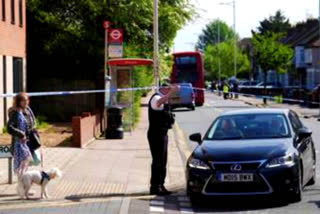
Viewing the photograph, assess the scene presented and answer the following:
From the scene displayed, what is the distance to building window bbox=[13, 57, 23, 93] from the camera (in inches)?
1141

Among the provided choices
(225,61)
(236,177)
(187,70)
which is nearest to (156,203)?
(236,177)

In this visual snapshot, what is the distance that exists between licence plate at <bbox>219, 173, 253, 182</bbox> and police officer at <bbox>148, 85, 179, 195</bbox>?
1.57 meters

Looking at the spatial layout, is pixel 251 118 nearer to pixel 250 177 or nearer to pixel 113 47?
pixel 250 177

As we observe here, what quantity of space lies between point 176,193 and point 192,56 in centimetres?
3797

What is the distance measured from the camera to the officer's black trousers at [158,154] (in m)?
12.5

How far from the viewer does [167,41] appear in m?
38.7

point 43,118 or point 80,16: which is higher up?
point 80,16

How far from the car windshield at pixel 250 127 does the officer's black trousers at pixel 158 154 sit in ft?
2.54

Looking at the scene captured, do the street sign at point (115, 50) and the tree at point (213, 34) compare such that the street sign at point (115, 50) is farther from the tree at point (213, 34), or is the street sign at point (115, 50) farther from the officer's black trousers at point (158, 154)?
the tree at point (213, 34)

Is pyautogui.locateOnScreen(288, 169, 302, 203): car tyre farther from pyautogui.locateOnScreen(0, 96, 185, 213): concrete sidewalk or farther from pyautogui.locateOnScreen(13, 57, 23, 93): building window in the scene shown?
pyautogui.locateOnScreen(13, 57, 23, 93): building window

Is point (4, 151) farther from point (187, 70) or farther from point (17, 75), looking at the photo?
point (187, 70)

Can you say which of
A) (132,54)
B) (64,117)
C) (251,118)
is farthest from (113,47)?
(251,118)

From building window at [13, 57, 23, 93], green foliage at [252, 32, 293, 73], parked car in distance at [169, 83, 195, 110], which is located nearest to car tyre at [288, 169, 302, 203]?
building window at [13, 57, 23, 93]

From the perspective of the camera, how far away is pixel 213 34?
7229 inches
